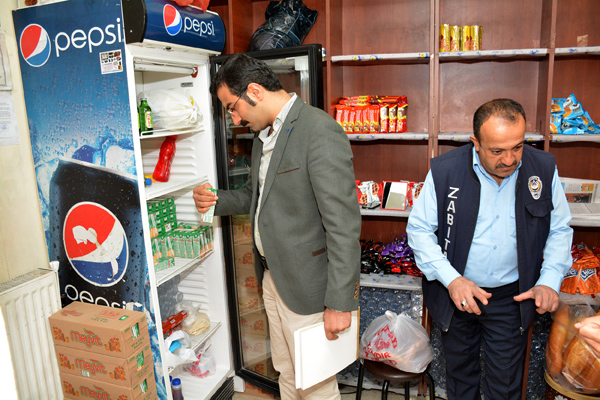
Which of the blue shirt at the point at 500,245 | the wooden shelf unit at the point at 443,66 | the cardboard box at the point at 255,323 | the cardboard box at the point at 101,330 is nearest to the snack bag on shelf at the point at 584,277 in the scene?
the wooden shelf unit at the point at 443,66

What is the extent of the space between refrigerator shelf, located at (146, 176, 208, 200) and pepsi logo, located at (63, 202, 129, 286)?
0.23 m

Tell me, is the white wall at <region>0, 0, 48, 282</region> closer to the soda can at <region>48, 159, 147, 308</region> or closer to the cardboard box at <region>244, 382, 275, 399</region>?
the soda can at <region>48, 159, 147, 308</region>

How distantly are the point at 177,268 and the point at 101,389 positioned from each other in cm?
75

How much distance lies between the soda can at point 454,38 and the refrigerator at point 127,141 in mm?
1039

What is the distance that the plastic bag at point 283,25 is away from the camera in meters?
2.94

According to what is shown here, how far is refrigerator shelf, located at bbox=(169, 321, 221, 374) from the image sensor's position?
2.92 m

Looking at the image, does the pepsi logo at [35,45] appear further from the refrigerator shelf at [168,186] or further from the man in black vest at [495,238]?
the man in black vest at [495,238]

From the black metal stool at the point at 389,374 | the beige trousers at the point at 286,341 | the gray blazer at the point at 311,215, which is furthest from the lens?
the black metal stool at the point at 389,374

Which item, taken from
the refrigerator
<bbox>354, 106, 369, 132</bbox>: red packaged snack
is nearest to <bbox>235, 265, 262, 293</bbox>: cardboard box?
→ the refrigerator

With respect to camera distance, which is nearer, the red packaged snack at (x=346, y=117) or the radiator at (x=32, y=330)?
the radiator at (x=32, y=330)

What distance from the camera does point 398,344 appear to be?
2.60 m

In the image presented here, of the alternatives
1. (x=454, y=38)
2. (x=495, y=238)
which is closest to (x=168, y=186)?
(x=495, y=238)

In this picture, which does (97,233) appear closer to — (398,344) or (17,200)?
(17,200)

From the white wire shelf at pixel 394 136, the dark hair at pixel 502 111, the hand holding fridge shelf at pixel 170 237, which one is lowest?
the hand holding fridge shelf at pixel 170 237
